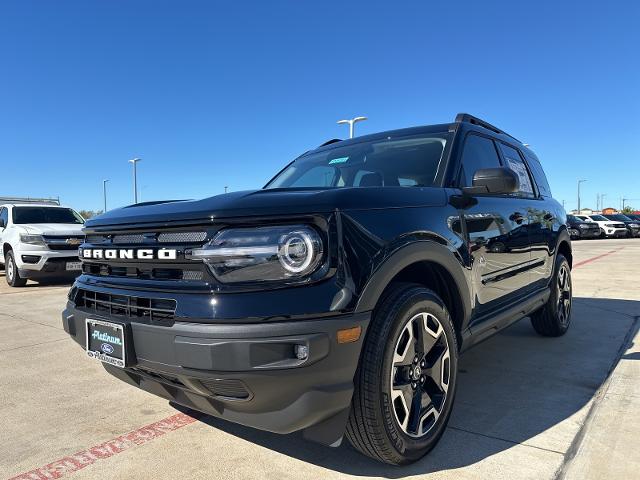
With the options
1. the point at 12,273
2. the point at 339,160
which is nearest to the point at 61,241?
the point at 12,273

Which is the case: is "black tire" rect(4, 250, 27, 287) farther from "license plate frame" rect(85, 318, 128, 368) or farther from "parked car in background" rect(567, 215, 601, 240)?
"parked car in background" rect(567, 215, 601, 240)

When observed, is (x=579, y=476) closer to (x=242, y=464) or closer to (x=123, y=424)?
(x=242, y=464)

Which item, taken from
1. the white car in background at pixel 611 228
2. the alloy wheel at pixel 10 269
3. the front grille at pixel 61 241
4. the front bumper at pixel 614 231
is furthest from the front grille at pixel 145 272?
the front bumper at pixel 614 231

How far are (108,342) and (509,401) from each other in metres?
2.46

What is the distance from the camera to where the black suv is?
1.89 metres

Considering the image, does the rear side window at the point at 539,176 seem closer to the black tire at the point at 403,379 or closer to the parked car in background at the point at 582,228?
the black tire at the point at 403,379

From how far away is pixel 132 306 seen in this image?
2213mm

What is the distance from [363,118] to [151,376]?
23.2 m

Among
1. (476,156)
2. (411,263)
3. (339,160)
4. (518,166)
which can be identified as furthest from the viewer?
(518,166)

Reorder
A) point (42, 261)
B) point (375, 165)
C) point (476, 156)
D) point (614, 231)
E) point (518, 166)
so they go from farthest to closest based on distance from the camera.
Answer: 1. point (614, 231)
2. point (42, 261)
3. point (518, 166)
4. point (476, 156)
5. point (375, 165)

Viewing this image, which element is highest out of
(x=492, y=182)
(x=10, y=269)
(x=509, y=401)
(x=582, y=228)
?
(x=492, y=182)

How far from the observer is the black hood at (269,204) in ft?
6.58

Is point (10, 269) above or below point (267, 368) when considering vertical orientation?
below

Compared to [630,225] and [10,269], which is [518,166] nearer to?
[10,269]
